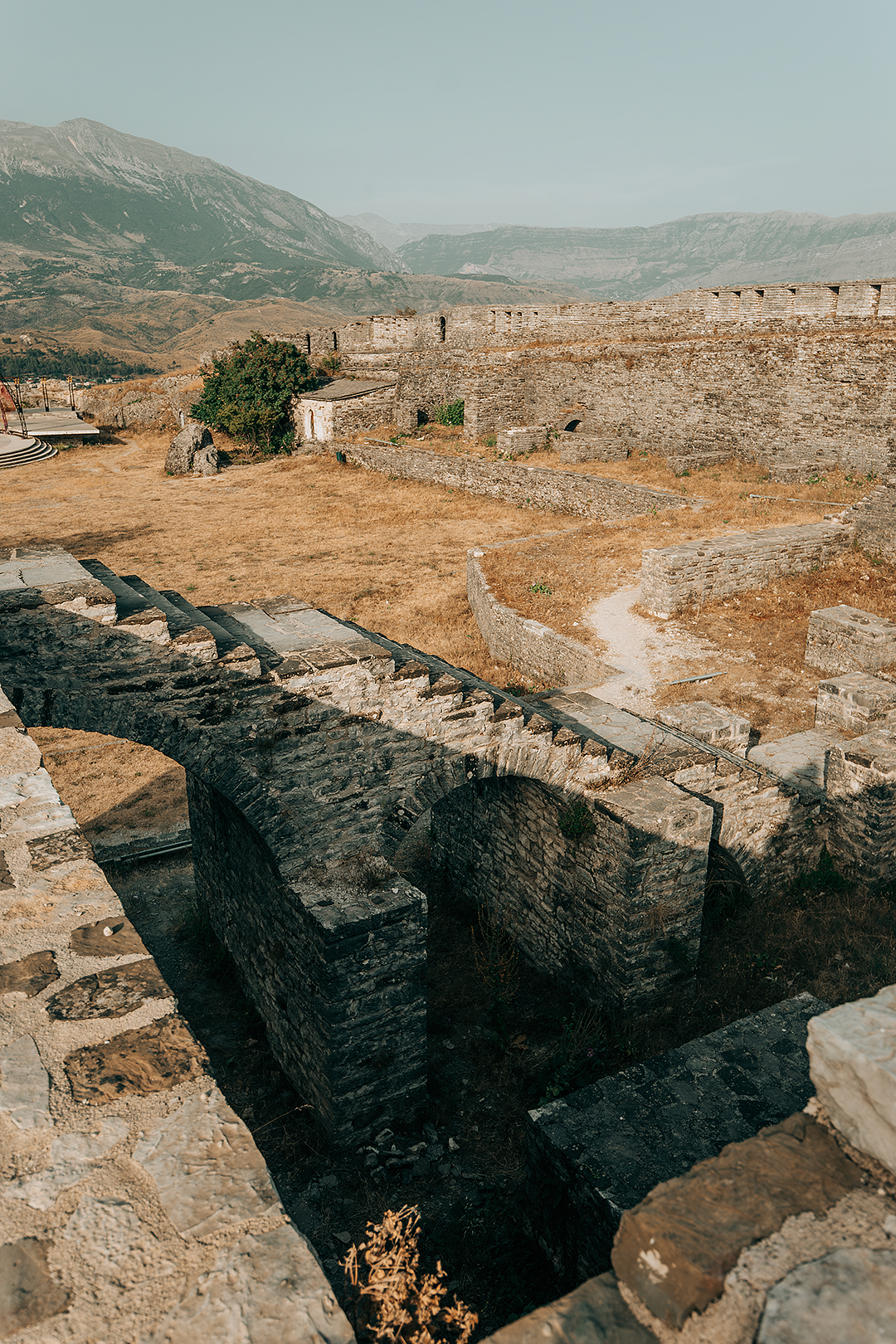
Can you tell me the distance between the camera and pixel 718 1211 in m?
1.81

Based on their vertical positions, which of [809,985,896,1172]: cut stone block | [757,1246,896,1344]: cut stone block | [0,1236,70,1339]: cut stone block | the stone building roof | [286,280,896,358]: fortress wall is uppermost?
[286,280,896,358]: fortress wall

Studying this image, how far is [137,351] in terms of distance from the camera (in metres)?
86.2

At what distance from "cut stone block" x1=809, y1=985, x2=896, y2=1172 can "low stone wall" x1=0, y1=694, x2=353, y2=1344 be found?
4.06 ft

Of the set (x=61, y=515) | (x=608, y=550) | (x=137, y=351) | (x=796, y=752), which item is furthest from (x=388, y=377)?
(x=137, y=351)

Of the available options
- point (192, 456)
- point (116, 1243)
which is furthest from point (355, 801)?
point (192, 456)

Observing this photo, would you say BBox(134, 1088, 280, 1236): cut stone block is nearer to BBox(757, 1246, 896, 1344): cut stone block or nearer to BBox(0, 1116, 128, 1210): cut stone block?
BBox(0, 1116, 128, 1210): cut stone block

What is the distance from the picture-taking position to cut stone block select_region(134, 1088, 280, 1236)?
6.17 feet

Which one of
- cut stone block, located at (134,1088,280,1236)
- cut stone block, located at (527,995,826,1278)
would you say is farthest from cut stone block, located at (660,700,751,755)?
cut stone block, located at (134,1088,280,1236)

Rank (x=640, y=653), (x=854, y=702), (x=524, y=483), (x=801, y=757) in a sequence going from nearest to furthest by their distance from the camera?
(x=801, y=757)
(x=854, y=702)
(x=640, y=653)
(x=524, y=483)

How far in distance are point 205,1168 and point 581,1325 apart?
967mm

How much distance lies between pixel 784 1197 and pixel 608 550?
14474mm

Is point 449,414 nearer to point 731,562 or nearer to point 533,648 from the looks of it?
point 731,562

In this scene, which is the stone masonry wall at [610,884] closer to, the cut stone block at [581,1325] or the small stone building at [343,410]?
the cut stone block at [581,1325]

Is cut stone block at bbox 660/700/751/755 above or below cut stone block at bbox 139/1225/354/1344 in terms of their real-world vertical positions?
below
